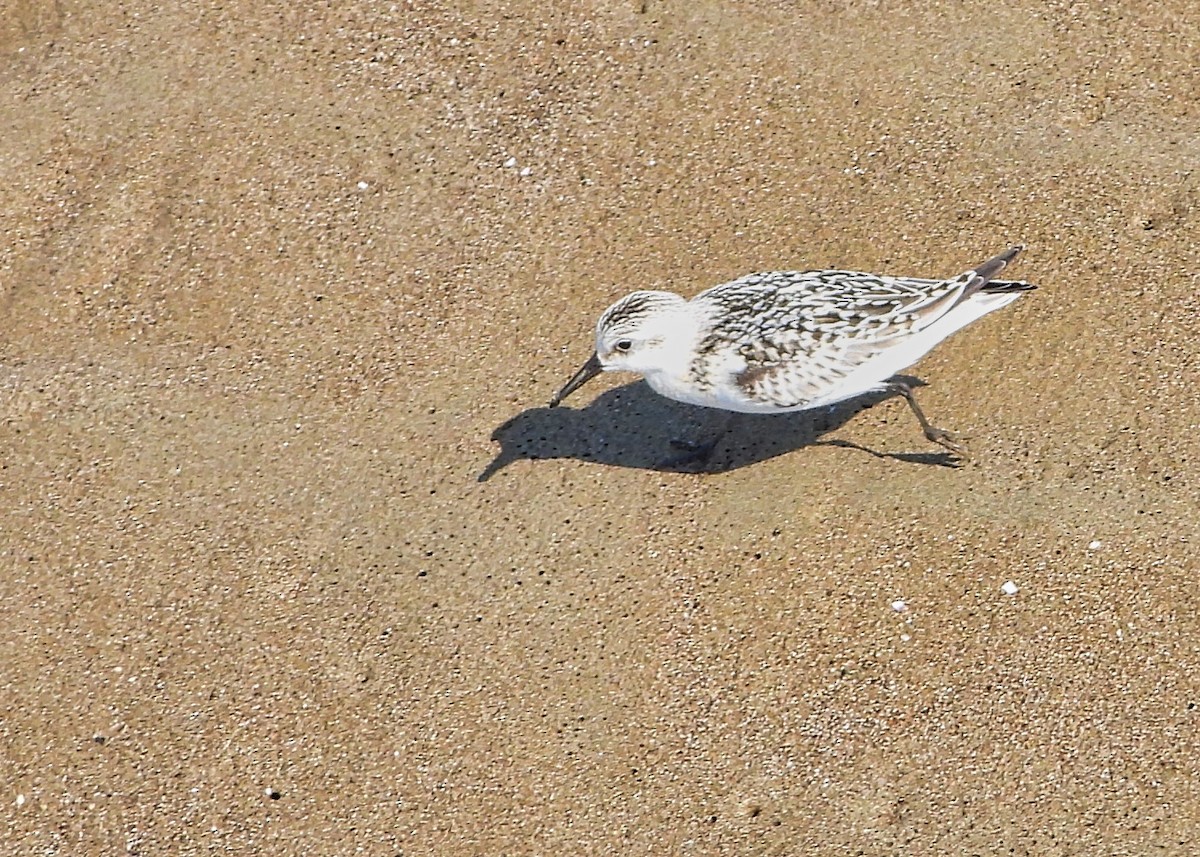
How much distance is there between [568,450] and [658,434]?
528mm

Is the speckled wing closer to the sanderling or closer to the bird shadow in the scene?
the sanderling

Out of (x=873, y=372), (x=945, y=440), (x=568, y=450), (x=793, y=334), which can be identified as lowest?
(x=945, y=440)

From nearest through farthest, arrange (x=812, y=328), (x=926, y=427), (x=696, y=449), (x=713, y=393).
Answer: (x=812, y=328) → (x=713, y=393) → (x=926, y=427) → (x=696, y=449)

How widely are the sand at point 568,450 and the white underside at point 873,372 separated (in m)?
0.52

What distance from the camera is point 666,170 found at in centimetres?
729

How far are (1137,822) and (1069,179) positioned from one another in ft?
12.4

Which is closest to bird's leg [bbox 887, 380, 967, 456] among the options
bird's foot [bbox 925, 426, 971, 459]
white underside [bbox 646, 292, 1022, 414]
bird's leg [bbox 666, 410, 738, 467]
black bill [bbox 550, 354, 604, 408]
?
bird's foot [bbox 925, 426, 971, 459]

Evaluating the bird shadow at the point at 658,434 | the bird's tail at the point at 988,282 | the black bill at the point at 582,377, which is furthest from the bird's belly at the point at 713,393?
the bird's tail at the point at 988,282

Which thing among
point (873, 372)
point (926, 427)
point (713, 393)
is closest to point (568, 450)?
point (713, 393)

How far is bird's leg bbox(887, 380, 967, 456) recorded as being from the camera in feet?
19.9

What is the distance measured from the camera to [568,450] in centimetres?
646

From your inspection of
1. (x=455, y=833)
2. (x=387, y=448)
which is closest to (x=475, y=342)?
(x=387, y=448)

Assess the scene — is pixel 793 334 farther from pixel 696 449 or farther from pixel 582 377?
pixel 582 377

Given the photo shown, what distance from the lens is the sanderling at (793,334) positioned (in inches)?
226
